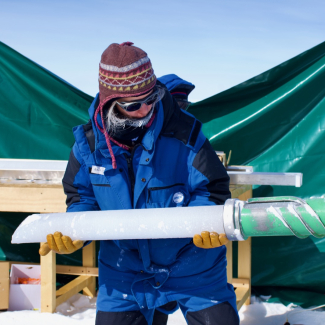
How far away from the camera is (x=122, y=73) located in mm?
1640

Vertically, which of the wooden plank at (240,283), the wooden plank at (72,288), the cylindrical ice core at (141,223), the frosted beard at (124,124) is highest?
the frosted beard at (124,124)

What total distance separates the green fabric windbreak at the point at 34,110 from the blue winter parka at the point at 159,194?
5.91ft

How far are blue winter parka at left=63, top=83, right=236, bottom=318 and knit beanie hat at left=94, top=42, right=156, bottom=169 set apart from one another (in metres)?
0.09

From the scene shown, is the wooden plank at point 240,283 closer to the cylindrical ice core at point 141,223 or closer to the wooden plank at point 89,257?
the wooden plank at point 89,257

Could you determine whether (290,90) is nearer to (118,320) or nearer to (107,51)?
(107,51)

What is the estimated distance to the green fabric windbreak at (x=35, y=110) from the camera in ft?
11.5

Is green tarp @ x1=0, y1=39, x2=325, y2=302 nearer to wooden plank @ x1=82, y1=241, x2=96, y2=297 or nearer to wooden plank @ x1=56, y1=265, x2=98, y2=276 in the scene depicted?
wooden plank @ x1=56, y1=265, x2=98, y2=276

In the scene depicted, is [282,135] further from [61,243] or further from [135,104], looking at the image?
[61,243]

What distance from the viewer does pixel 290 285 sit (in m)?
3.33

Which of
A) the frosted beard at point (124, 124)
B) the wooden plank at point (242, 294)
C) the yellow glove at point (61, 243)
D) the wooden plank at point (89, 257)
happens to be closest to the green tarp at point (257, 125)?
the wooden plank at point (242, 294)

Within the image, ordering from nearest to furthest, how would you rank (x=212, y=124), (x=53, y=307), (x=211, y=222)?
1. (x=211, y=222)
2. (x=53, y=307)
3. (x=212, y=124)

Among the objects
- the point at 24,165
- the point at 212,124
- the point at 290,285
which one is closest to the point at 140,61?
the point at 24,165

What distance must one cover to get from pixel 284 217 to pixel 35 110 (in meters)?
2.55

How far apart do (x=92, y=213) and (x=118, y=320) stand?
16.9 inches
